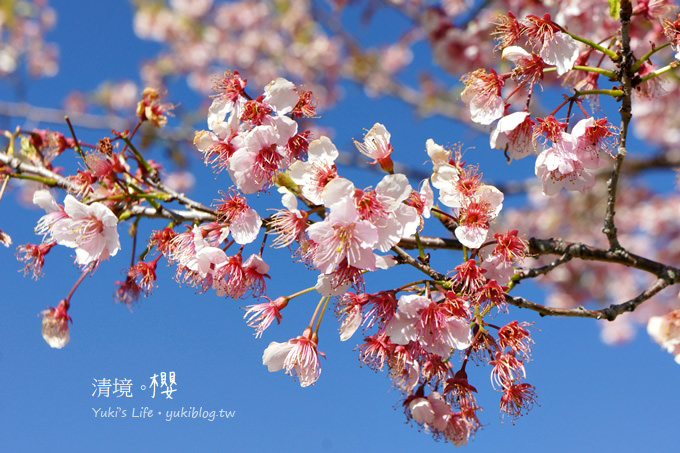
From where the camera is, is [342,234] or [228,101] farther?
[228,101]

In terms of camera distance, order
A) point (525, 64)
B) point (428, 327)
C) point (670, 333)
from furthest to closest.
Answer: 1. point (670, 333)
2. point (525, 64)
3. point (428, 327)

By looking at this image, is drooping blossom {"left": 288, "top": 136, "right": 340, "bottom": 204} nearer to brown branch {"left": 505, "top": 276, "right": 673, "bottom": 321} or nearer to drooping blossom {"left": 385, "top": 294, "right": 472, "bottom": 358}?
drooping blossom {"left": 385, "top": 294, "right": 472, "bottom": 358}

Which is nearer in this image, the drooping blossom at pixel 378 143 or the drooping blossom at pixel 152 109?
the drooping blossom at pixel 378 143

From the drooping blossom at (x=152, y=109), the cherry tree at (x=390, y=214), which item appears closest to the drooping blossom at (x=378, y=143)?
the cherry tree at (x=390, y=214)

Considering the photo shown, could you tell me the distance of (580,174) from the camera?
2242 millimetres

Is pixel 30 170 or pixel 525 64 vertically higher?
pixel 30 170

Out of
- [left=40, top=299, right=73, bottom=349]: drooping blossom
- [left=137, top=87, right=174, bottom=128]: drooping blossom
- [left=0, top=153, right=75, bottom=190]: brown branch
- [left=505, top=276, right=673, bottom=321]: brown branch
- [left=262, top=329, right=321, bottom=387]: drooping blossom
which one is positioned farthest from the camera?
[left=137, top=87, right=174, bottom=128]: drooping blossom

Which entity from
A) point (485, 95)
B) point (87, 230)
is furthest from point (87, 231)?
point (485, 95)

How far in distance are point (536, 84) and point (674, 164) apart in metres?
3.49

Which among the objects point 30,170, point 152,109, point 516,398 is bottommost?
point 516,398

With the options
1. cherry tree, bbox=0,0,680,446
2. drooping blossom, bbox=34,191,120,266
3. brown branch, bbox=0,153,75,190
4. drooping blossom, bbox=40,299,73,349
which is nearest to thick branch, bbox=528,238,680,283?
cherry tree, bbox=0,0,680,446

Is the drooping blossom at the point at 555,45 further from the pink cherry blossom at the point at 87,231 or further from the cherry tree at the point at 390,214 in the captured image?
the pink cherry blossom at the point at 87,231

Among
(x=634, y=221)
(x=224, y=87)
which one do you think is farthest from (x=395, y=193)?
(x=634, y=221)

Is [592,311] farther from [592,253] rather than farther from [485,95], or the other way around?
[485,95]
